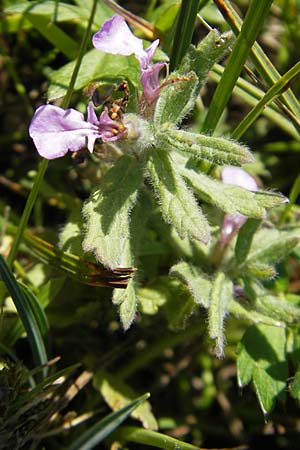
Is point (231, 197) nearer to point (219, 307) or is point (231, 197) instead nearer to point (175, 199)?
point (175, 199)

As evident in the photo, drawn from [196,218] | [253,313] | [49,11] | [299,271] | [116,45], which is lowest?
[299,271]

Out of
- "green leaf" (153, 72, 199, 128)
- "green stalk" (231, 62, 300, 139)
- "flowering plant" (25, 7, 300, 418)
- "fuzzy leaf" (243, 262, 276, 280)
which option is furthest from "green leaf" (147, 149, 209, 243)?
"fuzzy leaf" (243, 262, 276, 280)

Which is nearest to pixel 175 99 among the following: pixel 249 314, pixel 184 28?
pixel 184 28

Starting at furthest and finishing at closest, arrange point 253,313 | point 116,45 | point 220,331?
point 253,313 → point 220,331 → point 116,45

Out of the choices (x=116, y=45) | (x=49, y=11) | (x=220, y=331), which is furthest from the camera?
(x=49, y=11)

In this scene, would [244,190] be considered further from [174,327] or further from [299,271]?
[299,271]

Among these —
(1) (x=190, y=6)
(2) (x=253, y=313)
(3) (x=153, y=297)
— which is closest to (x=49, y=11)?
(1) (x=190, y=6)

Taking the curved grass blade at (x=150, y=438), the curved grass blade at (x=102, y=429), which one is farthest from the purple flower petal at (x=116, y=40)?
the curved grass blade at (x=150, y=438)

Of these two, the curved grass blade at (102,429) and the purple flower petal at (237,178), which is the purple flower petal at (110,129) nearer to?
the purple flower petal at (237,178)

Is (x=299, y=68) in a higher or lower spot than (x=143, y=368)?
higher
